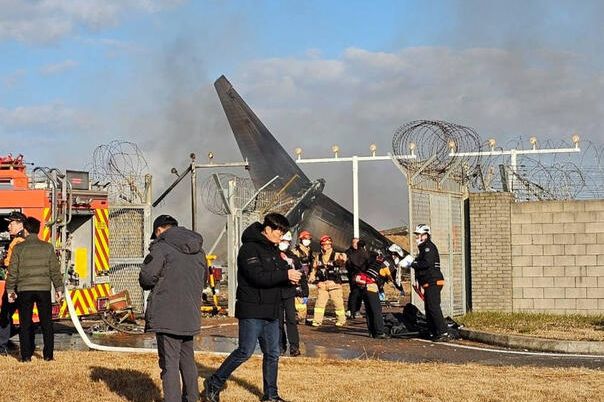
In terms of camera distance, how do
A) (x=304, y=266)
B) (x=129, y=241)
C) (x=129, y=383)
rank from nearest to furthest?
(x=129, y=383), (x=304, y=266), (x=129, y=241)

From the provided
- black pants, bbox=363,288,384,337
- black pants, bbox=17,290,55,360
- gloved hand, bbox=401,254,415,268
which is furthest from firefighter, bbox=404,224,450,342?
black pants, bbox=17,290,55,360

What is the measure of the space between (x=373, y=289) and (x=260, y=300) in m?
7.18

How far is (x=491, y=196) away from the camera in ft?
63.4

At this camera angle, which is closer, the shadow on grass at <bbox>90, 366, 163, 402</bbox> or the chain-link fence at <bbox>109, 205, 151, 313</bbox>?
the shadow on grass at <bbox>90, 366, 163, 402</bbox>

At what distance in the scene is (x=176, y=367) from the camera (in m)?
8.57

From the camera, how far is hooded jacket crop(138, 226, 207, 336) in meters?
8.51

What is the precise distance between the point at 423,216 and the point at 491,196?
1.77 meters

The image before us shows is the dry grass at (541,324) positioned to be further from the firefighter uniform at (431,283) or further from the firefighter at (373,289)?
the firefighter at (373,289)

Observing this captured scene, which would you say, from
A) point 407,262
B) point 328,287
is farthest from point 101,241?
point 407,262

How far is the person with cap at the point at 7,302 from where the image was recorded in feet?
41.1

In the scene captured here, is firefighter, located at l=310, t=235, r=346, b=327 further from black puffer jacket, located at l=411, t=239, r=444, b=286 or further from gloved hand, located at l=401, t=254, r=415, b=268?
black puffer jacket, located at l=411, t=239, r=444, b=286

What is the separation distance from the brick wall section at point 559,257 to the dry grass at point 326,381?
7054 mm

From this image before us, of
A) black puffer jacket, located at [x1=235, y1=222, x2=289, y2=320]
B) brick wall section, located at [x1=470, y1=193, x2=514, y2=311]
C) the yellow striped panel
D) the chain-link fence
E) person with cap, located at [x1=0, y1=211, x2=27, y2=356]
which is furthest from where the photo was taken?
the chain-link fence

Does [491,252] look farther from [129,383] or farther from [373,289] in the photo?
[129,383]
